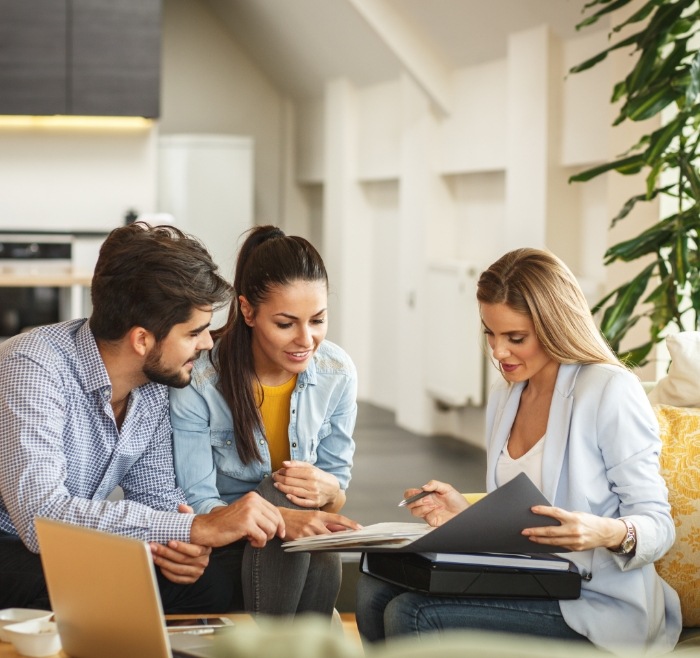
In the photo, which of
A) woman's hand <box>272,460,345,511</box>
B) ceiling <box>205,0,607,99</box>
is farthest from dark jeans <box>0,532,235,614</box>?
ceiling <box>205,0,607,99</box>

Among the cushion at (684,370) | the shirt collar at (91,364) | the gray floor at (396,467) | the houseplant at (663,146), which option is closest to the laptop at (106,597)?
the shirt collar at (91,364)

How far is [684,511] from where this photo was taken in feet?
7.13

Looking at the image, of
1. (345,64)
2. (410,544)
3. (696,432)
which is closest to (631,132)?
(696,432)

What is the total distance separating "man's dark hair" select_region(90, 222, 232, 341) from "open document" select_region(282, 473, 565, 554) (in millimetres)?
497

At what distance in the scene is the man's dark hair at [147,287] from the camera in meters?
2.06

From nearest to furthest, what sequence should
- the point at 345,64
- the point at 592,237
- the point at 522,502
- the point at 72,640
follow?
the point at 72,640, the point at 522,502, the point at 592,237, the point at 345,64

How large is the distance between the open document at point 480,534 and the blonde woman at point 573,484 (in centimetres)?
2

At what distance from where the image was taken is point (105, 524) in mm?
1914

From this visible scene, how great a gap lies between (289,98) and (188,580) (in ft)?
27.9

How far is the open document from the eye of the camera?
1.76m

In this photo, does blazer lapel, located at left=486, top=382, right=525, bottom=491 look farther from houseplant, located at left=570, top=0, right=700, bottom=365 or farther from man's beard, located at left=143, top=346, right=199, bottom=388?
houseplant, located at left=570, top=0, right=700, bottom=365

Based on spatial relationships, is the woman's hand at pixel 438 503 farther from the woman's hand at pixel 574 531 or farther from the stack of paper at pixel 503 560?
the woman's hand at pixel 574 531

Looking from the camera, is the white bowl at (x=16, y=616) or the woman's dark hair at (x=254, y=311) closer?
the white bowl at (x=16, y=616)

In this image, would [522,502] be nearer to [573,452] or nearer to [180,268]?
[573,452]
